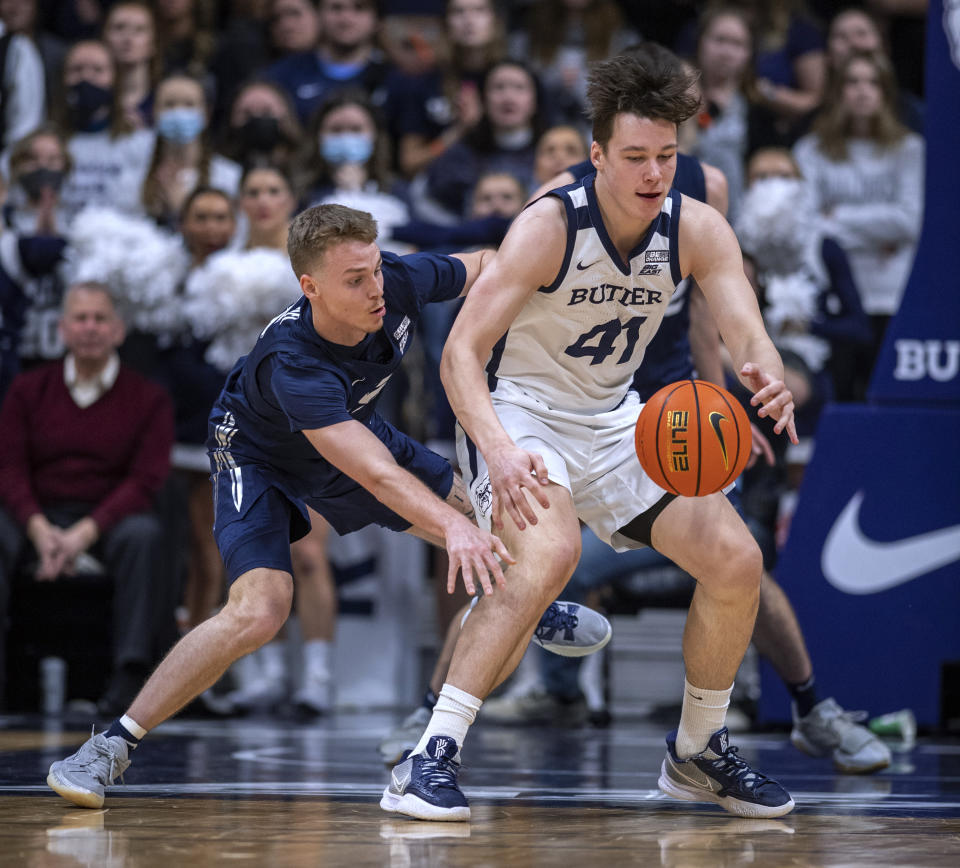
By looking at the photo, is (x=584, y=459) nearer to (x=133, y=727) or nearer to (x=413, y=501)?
(x=413, y=501)

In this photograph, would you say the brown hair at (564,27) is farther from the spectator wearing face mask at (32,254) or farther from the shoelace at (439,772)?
the shoelace at (439,772)

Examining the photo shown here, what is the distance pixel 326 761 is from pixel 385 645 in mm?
2490

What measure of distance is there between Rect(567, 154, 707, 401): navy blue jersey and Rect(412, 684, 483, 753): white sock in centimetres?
173

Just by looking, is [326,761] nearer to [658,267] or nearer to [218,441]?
[218,441]

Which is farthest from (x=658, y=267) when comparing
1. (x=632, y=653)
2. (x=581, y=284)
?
(x=632, y=653)

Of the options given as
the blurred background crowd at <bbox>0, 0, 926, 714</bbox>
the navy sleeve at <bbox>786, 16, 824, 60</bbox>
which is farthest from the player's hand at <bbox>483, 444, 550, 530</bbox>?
the navy sleeve at <bbox>786, 16, 824, 60</bbox>

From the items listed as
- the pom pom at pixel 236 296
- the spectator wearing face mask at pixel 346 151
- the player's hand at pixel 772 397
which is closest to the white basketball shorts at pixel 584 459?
the player's hand at pixel 772 397

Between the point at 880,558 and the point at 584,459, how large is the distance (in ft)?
9.21

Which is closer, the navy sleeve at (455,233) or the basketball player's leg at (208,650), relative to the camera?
the basketball player's leg at (208,650)

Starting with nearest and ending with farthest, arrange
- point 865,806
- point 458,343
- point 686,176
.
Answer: point 458,343 → point 865,806 → point 686,176

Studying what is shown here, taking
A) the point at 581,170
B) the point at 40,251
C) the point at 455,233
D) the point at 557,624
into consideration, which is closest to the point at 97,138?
the point at 40,251

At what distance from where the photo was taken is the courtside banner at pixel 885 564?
22.1 feet

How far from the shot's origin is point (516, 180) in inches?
304

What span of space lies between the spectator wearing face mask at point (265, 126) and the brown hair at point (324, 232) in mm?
4321
